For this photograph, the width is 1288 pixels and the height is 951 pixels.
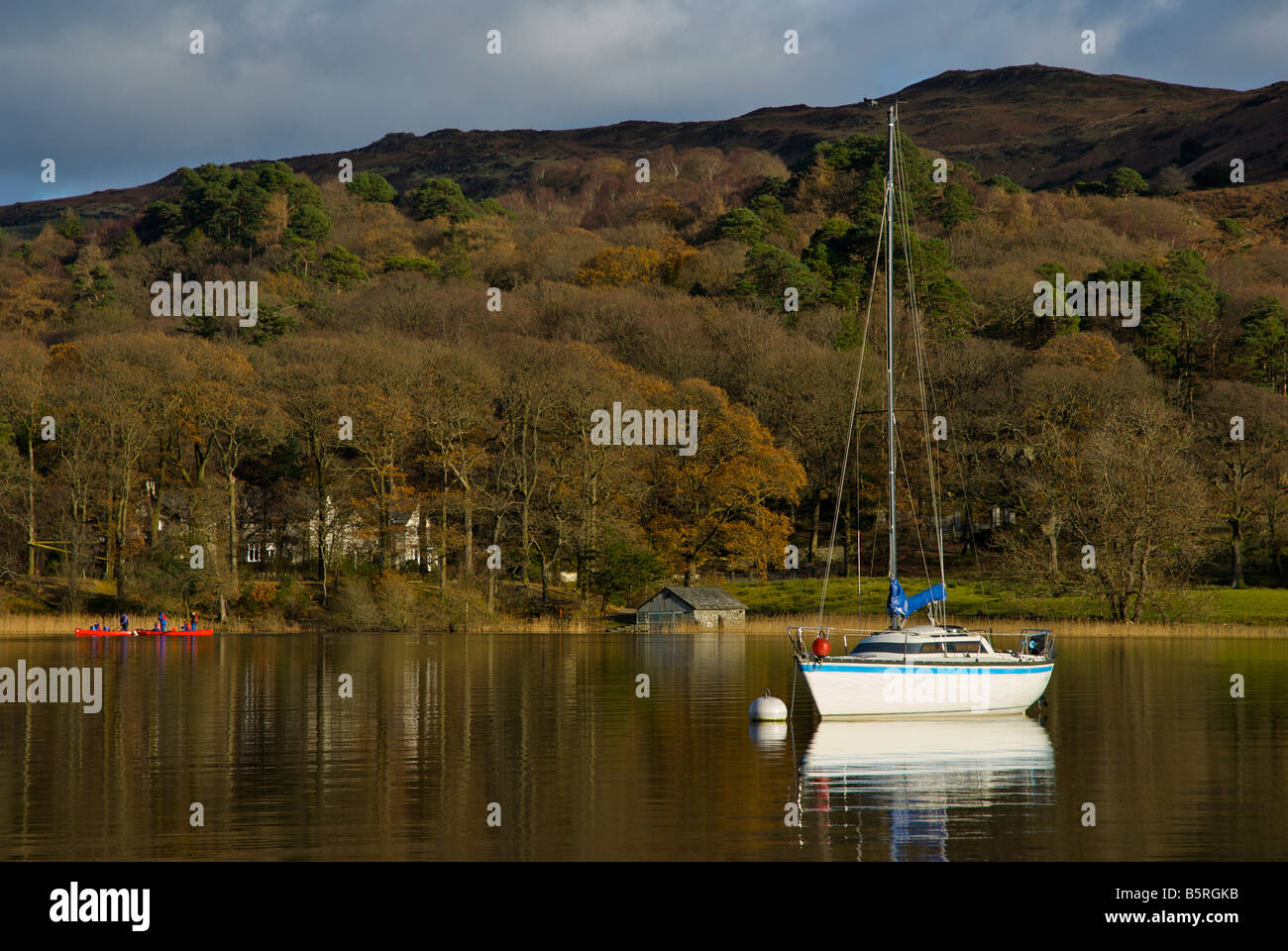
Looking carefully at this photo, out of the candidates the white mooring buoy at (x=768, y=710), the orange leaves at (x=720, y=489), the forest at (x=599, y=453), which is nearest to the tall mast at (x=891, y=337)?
the white mooring buoy at (x=768, y=710)

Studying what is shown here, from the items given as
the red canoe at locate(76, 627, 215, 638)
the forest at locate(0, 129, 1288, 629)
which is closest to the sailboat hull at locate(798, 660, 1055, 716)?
Answer: the forest at locate(0, 129, 1288, 629)

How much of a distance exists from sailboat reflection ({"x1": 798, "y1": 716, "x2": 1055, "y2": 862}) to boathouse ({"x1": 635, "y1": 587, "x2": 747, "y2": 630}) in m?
45.6

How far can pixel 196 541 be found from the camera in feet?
272

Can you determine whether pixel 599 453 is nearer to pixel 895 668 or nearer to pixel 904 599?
pixel 904 599

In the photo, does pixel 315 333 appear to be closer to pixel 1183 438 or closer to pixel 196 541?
pixel 196 541

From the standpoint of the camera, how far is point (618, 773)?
27781 millimetres

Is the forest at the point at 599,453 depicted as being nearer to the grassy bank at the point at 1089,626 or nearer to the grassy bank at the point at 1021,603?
the grassy bank at the point at 1021,603

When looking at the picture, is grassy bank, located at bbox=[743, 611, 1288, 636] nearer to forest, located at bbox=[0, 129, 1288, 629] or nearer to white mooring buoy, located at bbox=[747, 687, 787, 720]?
forest, located at bbox=[0, 129, 1288, 629]

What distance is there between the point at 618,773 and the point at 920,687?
37.4ft

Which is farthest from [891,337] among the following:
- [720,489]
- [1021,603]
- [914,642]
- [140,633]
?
[140,633]

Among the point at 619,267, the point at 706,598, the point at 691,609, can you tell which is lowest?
the point at 691,609

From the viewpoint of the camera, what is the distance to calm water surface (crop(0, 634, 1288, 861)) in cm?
2133
